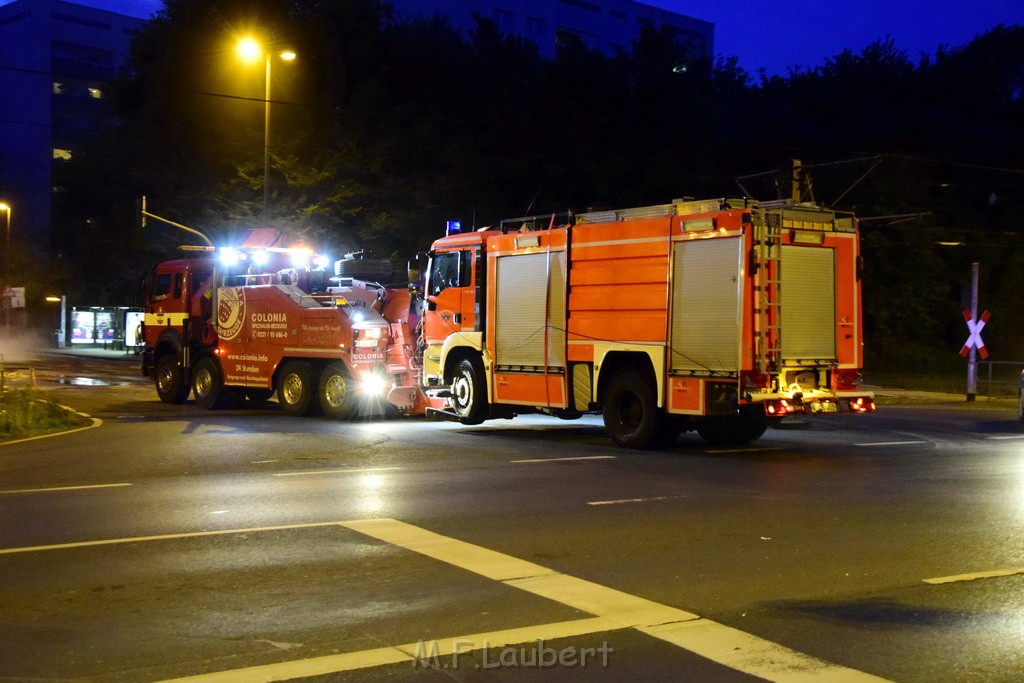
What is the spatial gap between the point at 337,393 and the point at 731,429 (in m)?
7.49

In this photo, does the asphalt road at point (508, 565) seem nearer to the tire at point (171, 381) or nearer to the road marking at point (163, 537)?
the road marking at point (163, 537)

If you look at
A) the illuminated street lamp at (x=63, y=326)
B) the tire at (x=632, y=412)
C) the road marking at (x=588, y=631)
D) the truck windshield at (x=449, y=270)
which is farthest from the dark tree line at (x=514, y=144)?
the road marking at (x=588, y=631)

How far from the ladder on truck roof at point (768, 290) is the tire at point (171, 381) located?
13885 millimetres

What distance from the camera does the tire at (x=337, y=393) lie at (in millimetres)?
19984

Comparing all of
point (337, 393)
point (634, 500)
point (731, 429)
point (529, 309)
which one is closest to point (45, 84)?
point (337, 393)

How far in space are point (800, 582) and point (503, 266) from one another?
35.8ft

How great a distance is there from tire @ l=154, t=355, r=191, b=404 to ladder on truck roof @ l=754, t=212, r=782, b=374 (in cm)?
1389

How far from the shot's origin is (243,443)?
1598 centimetres

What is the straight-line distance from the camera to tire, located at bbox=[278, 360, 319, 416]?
68.3ft

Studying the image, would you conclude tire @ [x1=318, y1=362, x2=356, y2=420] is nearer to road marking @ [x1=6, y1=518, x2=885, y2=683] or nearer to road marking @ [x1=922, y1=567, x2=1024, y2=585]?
road marking @ [x1=6, y1=518, x2=885, y2=683]

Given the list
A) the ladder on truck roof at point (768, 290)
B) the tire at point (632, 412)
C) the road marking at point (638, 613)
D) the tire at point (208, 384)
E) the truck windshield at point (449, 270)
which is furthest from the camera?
the tire at point (208, 384)

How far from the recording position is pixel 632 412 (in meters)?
15.7

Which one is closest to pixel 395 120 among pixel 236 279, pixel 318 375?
pixel 236 279

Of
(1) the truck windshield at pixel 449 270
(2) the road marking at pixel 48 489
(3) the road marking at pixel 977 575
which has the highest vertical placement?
(1) the truck windshield at pixel 449 270
